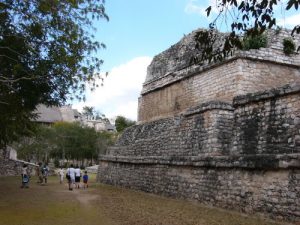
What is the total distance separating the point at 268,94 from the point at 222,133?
7.44ft

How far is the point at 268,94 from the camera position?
1069 cm

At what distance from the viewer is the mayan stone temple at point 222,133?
9.05 m

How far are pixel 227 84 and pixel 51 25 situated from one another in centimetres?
630

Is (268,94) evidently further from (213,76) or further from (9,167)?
(9,167)

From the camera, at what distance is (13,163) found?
32062 mm

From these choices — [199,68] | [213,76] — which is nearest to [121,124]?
[199,68]

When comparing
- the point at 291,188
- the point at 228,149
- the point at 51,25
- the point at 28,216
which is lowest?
the point at 28,216

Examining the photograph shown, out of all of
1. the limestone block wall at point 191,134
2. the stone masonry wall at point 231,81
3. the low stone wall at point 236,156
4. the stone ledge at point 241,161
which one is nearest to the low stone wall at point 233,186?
the low stone wall at point 236,156

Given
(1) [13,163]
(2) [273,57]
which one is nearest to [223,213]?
(2) [273,57]

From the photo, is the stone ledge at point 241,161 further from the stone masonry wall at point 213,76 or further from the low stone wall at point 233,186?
the stone masonry wall at point 213,76

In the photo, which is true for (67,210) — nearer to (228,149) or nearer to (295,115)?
(228,149)

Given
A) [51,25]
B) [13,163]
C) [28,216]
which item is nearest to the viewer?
[28,216]

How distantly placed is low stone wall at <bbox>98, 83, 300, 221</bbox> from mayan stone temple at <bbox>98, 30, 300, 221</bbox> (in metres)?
0.02

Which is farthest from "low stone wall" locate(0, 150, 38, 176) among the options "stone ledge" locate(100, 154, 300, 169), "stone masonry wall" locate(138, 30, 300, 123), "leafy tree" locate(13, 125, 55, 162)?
"stone ledge" locate(100, 154, 300, 169)
